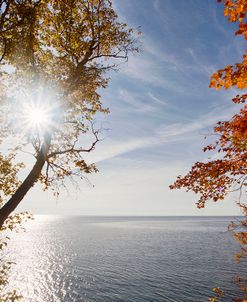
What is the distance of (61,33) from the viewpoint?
12.4 metres

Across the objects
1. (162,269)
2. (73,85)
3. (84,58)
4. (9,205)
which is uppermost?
(84,58)

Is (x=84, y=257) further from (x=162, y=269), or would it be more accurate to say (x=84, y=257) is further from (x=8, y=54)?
(x=8, y=54)

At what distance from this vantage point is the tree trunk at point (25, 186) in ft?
31.2

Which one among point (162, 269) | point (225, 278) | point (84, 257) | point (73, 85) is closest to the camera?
point (73, 85)

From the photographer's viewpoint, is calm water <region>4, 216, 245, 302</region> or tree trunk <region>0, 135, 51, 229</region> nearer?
tree trunk <region>0, 135, 51, 229</region>

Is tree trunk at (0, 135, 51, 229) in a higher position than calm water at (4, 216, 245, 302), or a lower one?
higher

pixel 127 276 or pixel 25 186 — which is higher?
pixel 25 186

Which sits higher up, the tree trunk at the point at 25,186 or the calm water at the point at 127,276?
the tree trunk at the point at 25,186

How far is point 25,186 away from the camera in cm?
1006

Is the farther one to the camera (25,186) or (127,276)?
(127,276)

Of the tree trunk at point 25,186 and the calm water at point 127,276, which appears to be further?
the calm water at point 127,276

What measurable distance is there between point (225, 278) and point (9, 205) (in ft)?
203

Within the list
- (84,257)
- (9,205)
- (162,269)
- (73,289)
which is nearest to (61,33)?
(9,205)

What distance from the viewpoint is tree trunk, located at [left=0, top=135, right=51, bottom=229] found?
375 inches
